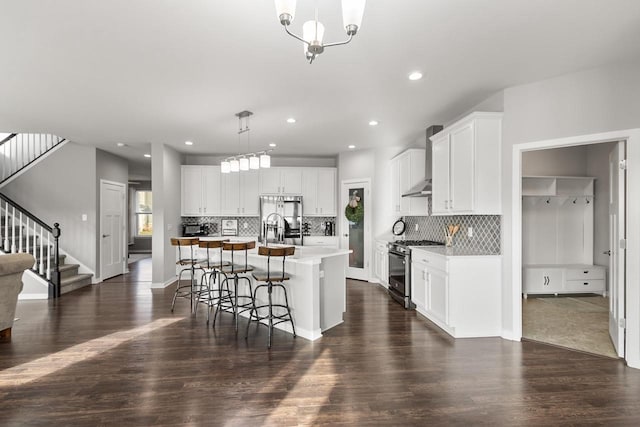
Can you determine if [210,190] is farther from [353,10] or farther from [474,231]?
[353,10]

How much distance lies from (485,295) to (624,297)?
3.84ft

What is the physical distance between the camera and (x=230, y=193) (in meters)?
7.49

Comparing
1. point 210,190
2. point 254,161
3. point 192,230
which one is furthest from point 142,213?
point 254,161

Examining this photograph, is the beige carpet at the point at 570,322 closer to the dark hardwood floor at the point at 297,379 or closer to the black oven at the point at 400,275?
the dark hardwood floor at the point at 297,379

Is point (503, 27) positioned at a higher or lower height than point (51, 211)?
higher

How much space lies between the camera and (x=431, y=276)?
167 inches

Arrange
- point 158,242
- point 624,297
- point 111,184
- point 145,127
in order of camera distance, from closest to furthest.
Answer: point 624,297, point 145,127, point 158,242, point 111,184

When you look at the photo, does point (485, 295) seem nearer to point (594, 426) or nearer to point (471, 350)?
point (471, 350)

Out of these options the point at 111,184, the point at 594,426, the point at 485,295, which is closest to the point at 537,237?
the point at 485,295

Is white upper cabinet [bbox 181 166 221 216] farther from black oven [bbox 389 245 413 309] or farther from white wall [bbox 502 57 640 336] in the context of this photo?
white wall [bbox 502 57 640 336]

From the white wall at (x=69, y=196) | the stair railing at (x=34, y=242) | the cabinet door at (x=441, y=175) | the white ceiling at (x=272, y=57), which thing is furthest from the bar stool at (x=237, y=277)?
the white wall at (x=69, y=196)

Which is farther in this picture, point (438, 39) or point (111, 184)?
point (111, 184)

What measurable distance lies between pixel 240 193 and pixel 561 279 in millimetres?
6172

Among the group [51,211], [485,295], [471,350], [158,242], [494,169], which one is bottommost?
[471,350]
